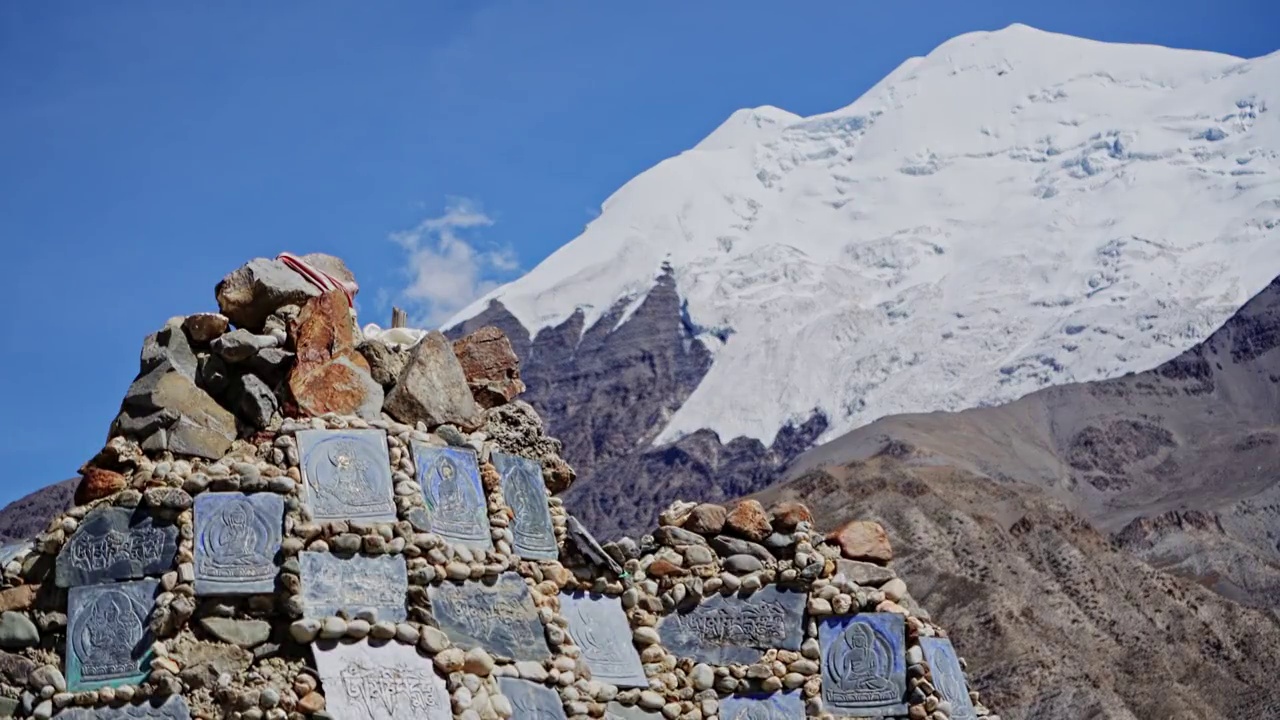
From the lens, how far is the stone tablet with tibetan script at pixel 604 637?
12.2 meters

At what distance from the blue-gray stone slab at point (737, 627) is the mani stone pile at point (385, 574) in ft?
0.05

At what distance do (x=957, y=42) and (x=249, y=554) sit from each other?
13004cm

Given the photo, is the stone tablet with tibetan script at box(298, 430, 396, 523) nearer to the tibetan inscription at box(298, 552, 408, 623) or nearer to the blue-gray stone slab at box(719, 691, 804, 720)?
the tibetan inscription at box(298, 552, 408, 623)

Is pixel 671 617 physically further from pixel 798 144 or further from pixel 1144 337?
pixel 798 144

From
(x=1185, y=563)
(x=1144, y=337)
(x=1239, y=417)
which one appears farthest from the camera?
(x=1144, y=337)

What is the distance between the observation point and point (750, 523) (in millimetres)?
13172

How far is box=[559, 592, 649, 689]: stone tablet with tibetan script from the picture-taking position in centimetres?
1221

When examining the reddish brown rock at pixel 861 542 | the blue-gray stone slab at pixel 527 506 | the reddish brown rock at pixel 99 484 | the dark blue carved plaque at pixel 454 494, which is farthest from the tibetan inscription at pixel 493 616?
the reddish brown rock at pixel 861 542

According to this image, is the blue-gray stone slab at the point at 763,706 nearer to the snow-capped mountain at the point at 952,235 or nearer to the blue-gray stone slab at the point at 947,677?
the blue-gray stone slab at the point at 947,677

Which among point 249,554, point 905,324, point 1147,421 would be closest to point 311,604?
point 249,554

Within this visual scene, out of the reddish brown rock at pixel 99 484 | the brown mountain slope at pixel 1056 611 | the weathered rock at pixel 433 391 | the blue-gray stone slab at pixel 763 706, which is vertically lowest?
the blue-gray stone slab at pixel 763 706

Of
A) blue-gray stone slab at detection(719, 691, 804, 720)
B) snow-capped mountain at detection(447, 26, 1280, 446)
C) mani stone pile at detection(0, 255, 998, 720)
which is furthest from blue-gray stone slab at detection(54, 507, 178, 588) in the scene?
snow-capped mountain at detection(447, 26, 1280, 446)

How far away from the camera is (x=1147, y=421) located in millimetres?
90812

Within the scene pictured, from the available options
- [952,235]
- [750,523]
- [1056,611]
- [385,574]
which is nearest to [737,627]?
[750,523]
